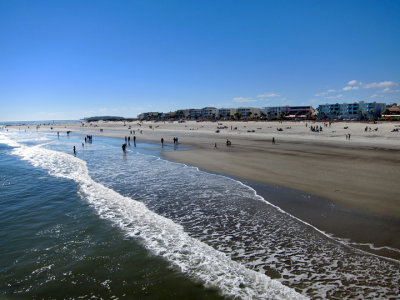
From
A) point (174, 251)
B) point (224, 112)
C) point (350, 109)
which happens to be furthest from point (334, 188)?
point (224, 112)

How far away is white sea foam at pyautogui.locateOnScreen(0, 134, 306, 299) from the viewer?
235 inches

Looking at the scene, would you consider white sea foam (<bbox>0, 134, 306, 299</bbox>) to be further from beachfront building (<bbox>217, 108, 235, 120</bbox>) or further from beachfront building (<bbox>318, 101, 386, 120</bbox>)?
beachfront building (<bbox>217, 108, 235, 120</bbox>)

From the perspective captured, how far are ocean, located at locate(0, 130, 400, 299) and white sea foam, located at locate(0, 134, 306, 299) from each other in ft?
0.10

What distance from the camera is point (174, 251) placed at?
25.6 feet

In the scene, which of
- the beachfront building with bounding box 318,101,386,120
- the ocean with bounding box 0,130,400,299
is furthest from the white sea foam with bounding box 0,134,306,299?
the beachfront building with bounding box 318,101,386,120

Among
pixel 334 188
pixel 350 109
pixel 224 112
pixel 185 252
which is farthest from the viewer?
pixel 224 112

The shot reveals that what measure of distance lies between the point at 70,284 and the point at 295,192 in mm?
10991

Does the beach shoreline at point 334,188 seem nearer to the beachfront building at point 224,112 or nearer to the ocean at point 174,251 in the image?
the ocean at point 174,251

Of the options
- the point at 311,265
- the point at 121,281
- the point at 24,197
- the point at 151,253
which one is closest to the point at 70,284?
the point at 121,281

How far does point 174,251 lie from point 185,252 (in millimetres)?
356

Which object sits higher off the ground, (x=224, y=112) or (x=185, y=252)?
(x=224, y=112)

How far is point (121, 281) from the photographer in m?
6.31

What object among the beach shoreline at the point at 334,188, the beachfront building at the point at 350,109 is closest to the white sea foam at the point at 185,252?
the beach shoreline at the point at 334,188

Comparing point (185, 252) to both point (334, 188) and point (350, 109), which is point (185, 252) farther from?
point (350, 109)
